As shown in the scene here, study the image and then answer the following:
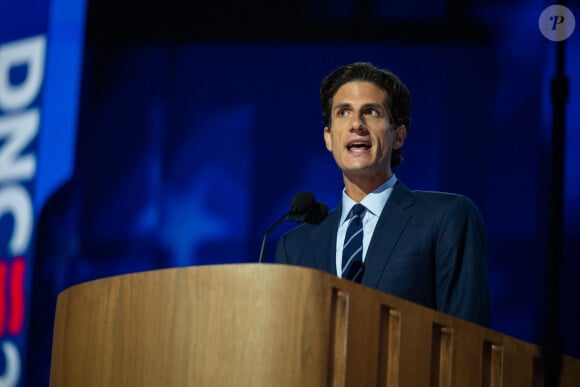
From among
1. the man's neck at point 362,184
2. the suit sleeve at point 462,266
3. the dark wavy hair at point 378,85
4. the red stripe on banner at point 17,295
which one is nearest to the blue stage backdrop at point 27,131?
the red stripe on banner at point 17,295

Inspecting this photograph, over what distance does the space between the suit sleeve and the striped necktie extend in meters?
0.19

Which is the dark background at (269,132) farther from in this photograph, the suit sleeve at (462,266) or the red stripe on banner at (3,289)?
the suit sleeve at (462,266)

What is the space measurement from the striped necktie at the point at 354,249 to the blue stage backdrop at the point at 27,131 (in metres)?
1.99

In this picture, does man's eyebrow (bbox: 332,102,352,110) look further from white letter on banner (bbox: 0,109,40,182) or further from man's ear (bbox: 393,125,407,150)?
white letter on banner (bbox: 0,109,40,182)

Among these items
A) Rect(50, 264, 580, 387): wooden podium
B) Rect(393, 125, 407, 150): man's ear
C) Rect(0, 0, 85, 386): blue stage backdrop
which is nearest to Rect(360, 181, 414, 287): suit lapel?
Rect(393, 125, 407, 150): man's ear

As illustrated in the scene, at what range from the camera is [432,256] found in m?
2.36

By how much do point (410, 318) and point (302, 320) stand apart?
0.22m

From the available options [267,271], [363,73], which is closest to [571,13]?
[363,73]

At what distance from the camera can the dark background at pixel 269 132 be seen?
3.43 meters

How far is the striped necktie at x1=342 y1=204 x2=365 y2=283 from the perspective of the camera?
2.36m

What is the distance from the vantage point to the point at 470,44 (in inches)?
142

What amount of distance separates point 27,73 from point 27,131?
261mm

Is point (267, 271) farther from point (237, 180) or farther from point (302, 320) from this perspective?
point (237, 180)

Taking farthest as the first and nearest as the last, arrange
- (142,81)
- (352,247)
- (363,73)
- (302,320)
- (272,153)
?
(142,81), (272,153), (363,73), (352,247), (302,320)
